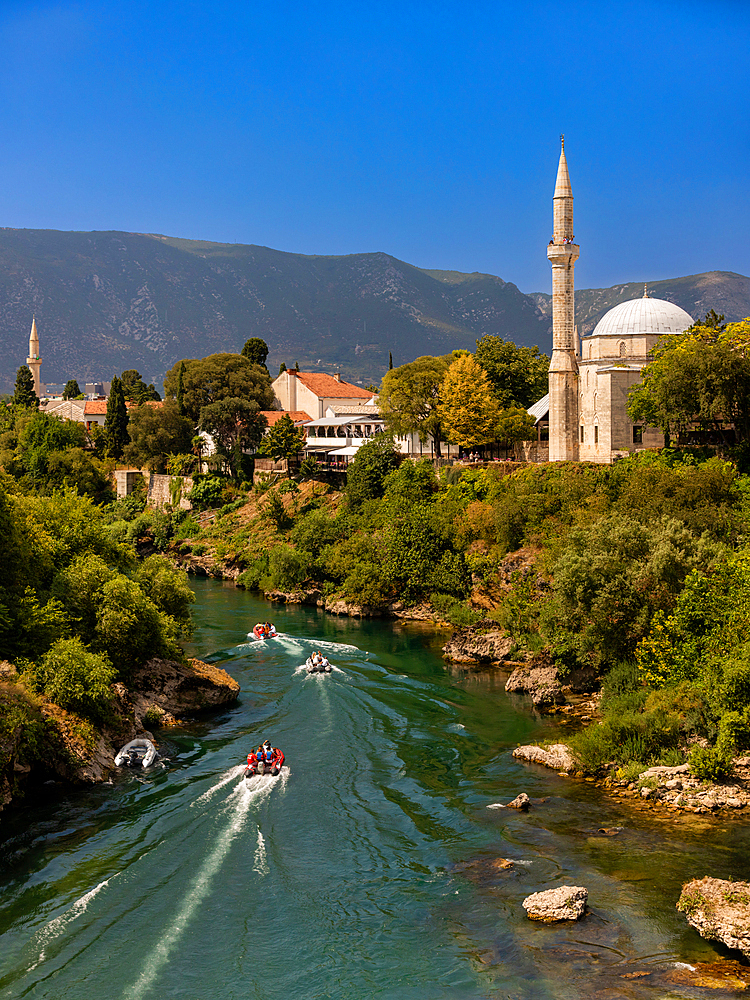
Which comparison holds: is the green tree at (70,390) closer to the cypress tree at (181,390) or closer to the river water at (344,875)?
the cypress tree at (181,390)

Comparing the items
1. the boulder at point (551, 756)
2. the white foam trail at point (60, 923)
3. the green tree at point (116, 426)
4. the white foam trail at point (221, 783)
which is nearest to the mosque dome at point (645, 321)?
the boulder at point (551, 756)

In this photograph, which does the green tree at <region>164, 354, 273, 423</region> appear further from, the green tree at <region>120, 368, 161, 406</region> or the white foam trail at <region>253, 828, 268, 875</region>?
the white foam trail at <region>253, 828, 268, 875</region>

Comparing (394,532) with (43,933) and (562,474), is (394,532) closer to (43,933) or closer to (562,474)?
(562,474)

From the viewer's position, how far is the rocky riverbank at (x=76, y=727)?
22766 millimetres

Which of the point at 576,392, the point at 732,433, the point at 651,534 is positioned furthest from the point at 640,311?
the point at 651,534

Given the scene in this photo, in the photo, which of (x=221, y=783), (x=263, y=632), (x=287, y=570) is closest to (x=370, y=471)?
(x=287, y=570)

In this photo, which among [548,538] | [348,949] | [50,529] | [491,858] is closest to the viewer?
[348,949]

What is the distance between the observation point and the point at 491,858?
66.4ft

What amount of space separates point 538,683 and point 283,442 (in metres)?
44.6

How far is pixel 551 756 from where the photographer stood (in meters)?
26.5

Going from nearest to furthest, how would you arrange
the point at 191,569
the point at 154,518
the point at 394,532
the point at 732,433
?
the point at 732,433
the point at 394,532
the point at 191,569
the point at 154,518

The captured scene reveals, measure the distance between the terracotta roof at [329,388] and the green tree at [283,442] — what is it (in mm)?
15815

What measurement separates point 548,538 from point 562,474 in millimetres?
6547

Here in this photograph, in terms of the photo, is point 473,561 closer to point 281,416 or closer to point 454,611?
point 454,611
